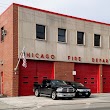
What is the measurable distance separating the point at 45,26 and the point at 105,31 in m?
9.80

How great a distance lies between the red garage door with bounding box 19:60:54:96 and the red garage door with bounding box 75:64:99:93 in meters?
4.06

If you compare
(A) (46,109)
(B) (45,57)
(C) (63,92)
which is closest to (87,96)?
(C) (63,92)

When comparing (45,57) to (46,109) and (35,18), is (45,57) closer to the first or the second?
(35,18)

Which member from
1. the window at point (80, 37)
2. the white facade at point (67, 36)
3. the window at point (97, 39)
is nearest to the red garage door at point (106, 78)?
the white facade at point (67, 36)

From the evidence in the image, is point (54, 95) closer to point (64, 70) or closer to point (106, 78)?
point (64, 70)

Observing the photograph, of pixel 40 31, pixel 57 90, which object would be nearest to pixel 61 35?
pixel 40 31

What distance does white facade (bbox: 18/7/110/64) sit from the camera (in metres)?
28.5

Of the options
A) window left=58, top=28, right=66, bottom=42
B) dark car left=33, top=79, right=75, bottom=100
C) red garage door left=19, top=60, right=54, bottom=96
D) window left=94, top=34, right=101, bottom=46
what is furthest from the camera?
window left=94, top=34, right=101, bottom=46

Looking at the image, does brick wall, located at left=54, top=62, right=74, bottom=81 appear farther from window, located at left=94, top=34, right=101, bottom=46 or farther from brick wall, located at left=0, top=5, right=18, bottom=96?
brick wall, located at left=0, top=5, right=18, bottom=96

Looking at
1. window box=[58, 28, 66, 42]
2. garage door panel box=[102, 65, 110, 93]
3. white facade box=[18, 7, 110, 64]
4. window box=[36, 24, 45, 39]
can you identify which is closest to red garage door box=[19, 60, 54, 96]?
white facade box=[18, 7, 110, 64]

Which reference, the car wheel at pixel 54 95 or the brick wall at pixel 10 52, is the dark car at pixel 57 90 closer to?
the car wheel at pixel 54 95

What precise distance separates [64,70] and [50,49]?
2.98 metres

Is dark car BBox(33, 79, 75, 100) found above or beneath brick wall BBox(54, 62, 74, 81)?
beneath

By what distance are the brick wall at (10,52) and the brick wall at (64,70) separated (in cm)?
521
